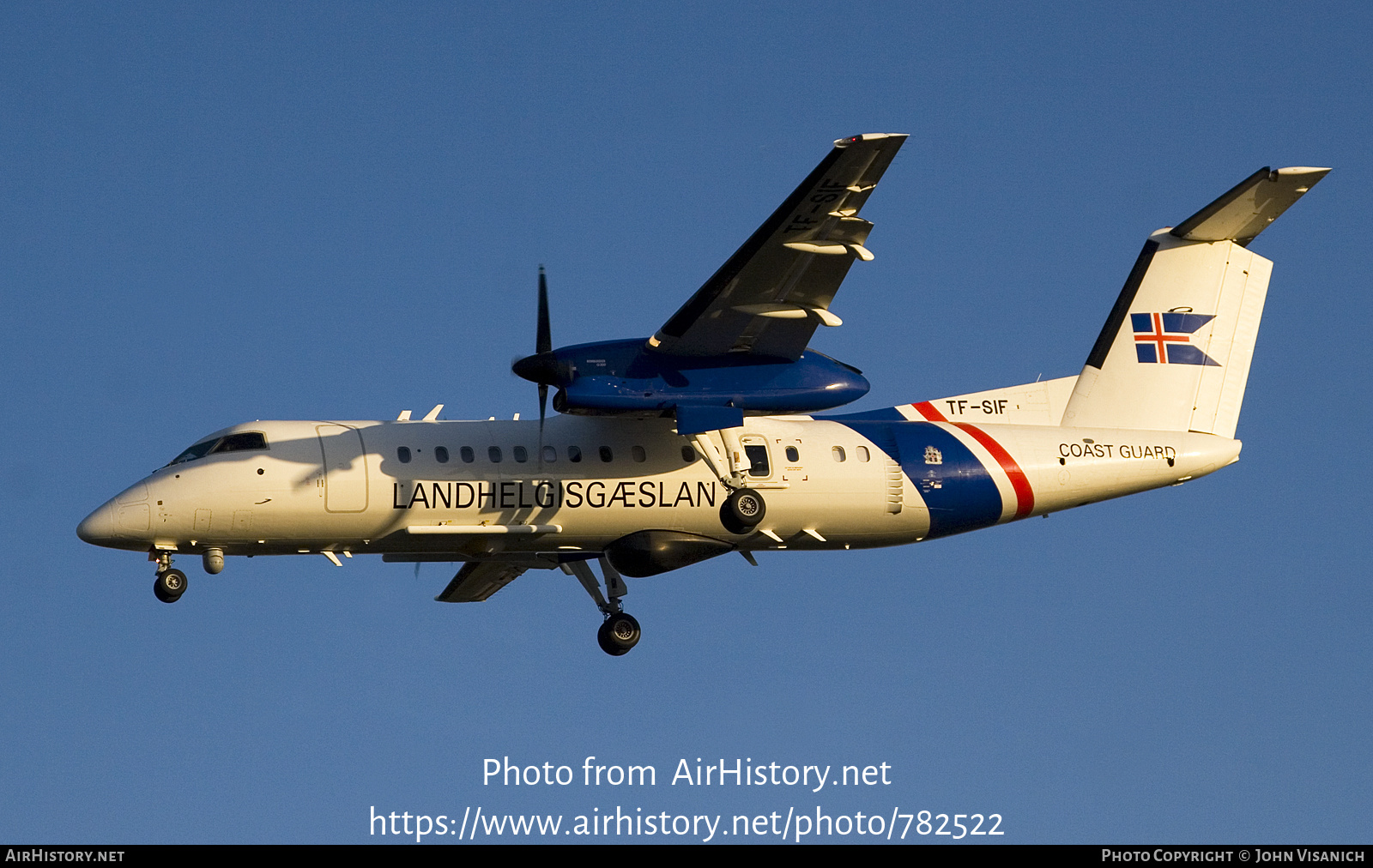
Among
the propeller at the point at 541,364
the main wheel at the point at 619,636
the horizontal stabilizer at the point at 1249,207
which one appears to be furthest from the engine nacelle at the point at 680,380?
the horizontal stabilizer at the point at 1249,207

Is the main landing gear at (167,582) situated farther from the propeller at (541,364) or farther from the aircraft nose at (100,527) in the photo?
the propeller at (541,364)

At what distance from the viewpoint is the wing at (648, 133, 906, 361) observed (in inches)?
675

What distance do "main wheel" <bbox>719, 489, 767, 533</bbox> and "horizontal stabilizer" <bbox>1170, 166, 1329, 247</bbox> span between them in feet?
23.8

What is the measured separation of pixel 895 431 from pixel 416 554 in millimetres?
5839

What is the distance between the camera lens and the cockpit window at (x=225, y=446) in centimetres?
1928

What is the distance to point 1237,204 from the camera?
22.3 metres

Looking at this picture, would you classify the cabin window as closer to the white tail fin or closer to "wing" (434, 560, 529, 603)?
"wing" (434, 560, 529, 603)

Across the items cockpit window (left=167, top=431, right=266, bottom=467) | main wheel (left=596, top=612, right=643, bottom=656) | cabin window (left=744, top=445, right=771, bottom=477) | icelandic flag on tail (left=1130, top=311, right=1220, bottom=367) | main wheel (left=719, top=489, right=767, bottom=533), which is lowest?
main wheel (left=596, top=612, right=643, bottom=656)

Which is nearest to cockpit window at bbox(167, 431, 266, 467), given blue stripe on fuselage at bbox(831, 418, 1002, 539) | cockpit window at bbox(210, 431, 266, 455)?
cockpit window at bbox(210, 431, 266, 455)

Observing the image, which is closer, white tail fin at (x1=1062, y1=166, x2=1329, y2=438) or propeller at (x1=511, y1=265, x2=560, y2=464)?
propeller at (x1=511, y1=265, x2=560, y2=464)

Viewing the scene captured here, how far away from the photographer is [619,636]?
21.2 metres

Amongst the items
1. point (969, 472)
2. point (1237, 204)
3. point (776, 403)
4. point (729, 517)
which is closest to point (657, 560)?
point (729, 517)
